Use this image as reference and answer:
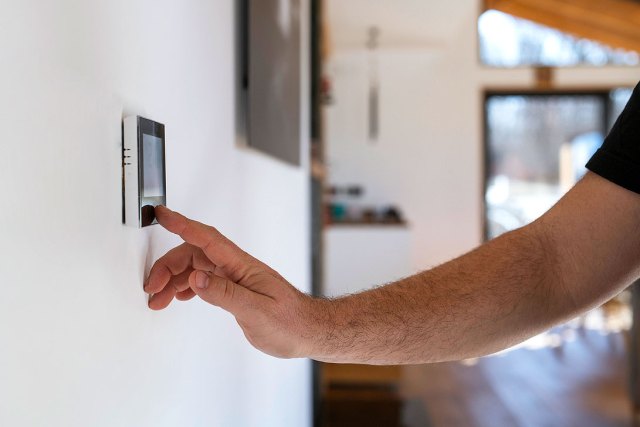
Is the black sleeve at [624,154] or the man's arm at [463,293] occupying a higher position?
the black sleeve at [624,154]

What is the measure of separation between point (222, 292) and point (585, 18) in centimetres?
657

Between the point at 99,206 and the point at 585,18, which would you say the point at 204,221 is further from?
the point at 585,18

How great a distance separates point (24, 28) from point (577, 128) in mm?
8134

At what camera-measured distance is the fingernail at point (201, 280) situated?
2.62 feet

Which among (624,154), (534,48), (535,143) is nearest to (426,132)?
(535,143)

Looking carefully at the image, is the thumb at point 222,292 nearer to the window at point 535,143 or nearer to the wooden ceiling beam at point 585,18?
the wooden ceiling beam at point 585,18

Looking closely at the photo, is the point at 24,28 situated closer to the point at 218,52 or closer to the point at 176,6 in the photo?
the point at 176,6

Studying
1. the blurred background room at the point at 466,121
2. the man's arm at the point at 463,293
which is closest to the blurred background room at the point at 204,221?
the man's arm at the point at 463,293

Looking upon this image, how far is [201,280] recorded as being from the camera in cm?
80

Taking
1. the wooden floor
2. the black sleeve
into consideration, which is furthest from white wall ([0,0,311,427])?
the wooden floor

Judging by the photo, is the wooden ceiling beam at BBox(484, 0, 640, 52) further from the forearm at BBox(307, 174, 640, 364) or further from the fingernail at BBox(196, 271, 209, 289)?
the fingernail at BBox(196, 271, 209, 289)

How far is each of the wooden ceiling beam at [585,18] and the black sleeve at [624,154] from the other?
503cm

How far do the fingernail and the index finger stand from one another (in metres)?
0.04

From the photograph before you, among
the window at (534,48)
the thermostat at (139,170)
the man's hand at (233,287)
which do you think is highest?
the window at (534,48)
